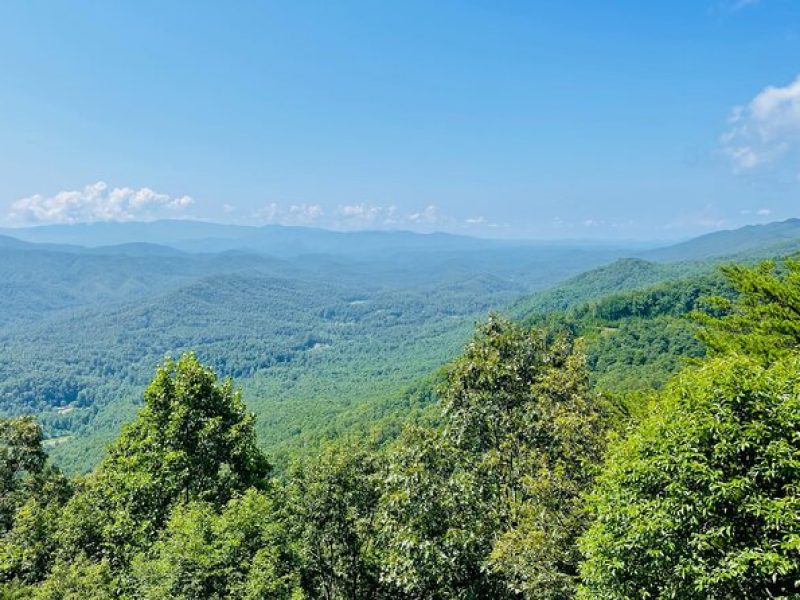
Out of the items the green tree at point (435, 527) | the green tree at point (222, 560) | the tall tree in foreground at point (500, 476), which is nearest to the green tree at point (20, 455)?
the green tree at point (222, 560)

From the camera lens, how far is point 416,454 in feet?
43.2

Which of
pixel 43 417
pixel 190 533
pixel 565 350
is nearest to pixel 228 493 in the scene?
pixel 190 533

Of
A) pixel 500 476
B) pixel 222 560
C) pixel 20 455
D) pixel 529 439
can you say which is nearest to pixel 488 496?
pixel 500 476

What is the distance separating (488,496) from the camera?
A: 567 inches

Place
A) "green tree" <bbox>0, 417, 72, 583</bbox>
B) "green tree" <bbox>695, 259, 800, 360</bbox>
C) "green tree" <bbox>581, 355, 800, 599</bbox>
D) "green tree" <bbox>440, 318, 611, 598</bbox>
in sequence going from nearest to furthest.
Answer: "green tree" <bbox>581, 355, 800, 599</bbox>
"green tree" <bbox>440, 318, 611, 598</bbox>
"green tree" <bbox>0, 417, 72, 583</bbox>
"green tree" <bbox>695, 259, 800, 360</bbox>

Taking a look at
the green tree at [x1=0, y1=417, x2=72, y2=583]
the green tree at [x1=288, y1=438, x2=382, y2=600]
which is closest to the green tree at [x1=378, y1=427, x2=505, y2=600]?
the green tree at [x1=288, y1=438, x2=382, y2=600]

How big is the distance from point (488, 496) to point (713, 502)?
21.4ft

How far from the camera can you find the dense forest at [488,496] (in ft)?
29.9

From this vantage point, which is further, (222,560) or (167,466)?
(167,466)

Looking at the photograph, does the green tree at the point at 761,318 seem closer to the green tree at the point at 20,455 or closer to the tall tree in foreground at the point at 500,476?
the tall tree in foreground at the point at 500,476

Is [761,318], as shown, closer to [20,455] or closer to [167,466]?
[167,466]

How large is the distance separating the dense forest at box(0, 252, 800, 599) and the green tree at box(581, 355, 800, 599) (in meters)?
0.04

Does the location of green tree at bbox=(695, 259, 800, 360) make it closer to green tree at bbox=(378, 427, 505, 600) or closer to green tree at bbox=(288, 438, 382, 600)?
green tree at bbox=(378, 427, 505, 600)

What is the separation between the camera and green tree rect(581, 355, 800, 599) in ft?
28.3
